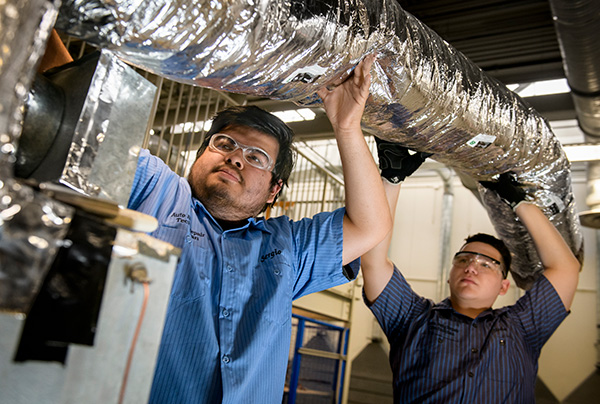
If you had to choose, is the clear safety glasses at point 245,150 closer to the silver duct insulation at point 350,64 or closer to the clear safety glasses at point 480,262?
the silver duct insulation at point 350,64

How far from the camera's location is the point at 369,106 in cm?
115

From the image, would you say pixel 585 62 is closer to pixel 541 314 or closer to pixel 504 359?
pixel 541 314

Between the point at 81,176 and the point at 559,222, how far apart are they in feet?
6.29

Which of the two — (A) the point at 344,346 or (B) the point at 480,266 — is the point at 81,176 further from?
(A) the point at 344,346

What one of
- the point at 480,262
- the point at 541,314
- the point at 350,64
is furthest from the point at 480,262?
the point at 350,64

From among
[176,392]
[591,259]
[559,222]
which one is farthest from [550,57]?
[176,392]

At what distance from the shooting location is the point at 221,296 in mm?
1058

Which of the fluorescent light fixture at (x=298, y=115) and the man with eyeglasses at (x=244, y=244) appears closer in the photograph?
the man with eyeglasses at (x=244, y=244)

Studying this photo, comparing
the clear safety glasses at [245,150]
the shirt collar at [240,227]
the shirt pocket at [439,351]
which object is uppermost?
the clear safety glasses at [245,150]

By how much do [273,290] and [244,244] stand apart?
141 millimetres

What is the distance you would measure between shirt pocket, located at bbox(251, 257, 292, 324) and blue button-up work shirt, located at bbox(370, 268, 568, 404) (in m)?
0.70

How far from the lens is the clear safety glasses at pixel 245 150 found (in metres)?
1.30

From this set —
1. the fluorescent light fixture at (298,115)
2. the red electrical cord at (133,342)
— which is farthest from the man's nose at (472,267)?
the fluorescent light fixture at (298,115)

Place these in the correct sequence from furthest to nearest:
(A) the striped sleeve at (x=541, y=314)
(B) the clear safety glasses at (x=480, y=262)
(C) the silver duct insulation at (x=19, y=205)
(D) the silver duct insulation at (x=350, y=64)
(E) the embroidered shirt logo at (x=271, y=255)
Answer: (B) the clear safety glasses at (x=480, y=262)
(A) the striped sleeve at (x=541, y=314)
(E) the embroidered shirt logo at (x=271, y=255)
(D) the silver duct insulation at (x=350, y=64)
(C) the silver duct insulation at (x=19, y=205)
